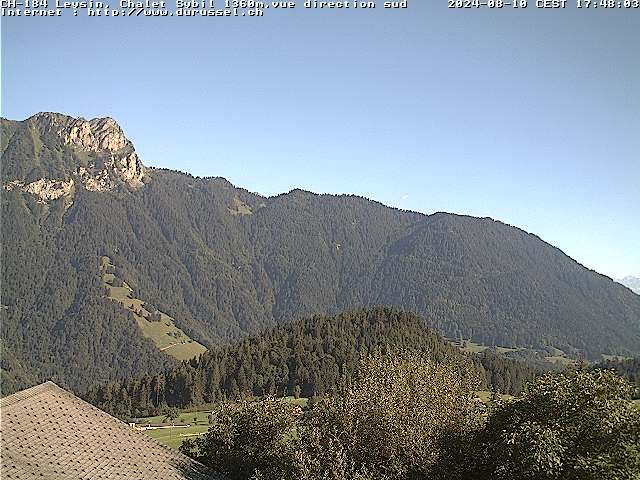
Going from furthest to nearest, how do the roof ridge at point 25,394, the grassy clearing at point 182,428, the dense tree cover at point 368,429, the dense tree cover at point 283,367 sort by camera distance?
the dense tree cover at point 283,367 → the grassy clearing at point 182,428 → the dense tree cover at point 368,429 → the roof ridge at point 25,394

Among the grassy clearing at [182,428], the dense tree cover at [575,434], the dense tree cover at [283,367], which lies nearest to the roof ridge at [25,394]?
the dense tree cover at [575,434]

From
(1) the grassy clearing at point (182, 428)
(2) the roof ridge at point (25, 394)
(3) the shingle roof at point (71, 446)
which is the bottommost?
(1) the grassy clearing at point (182, 428)

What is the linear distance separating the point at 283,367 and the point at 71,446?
409 feet

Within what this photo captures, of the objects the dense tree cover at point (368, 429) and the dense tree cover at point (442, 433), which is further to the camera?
the dense tree cover at point (368, 429)

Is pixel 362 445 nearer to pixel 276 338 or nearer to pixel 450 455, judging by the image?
pixel 450 455

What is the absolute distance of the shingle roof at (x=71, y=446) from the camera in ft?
63.7

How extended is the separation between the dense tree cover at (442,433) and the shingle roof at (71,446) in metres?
4.76

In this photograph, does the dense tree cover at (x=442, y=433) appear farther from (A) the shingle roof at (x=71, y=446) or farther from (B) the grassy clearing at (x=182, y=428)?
(B) the grassy clearing at (x=182, y=428)

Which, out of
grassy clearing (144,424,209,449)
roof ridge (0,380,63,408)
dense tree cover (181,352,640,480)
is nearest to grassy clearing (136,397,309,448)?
grassy clearing (144,424,209,449)

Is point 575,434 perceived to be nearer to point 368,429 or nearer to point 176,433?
point 368,429

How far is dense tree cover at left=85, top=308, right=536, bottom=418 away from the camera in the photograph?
13675cm

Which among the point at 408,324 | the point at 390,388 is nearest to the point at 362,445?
the point at 390,388

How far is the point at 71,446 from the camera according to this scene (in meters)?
21.4

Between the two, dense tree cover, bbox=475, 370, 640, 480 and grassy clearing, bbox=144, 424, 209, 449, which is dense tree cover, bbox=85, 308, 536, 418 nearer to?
grassy clearing, bbox=144, 424, 209, 449
